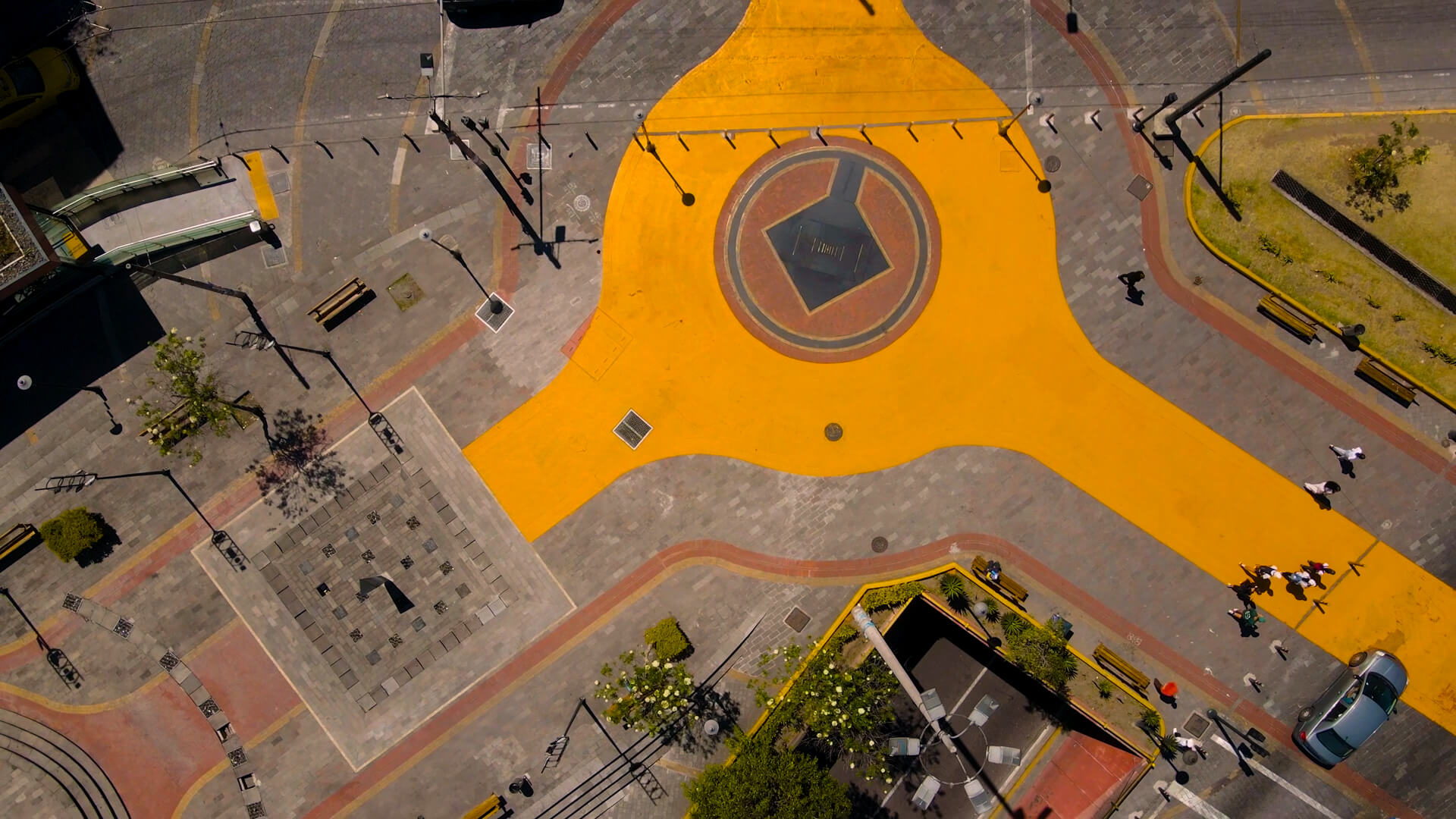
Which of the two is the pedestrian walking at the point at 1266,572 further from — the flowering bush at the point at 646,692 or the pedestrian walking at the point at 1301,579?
the flowering bush at the point at 646,692

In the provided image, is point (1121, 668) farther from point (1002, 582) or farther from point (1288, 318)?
point (1288, 318)

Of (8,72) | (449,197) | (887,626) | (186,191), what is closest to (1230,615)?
(887,626)

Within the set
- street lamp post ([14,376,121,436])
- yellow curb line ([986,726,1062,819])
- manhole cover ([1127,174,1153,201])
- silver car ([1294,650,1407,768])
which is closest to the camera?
silver car ([1294,650,1407,768])

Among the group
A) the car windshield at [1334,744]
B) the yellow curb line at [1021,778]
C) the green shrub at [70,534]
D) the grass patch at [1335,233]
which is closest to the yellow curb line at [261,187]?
the green shrub at [70,534]

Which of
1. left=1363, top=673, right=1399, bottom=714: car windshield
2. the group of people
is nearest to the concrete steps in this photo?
the group of people

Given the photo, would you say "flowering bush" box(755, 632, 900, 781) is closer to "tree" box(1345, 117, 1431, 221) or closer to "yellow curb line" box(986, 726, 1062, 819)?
"yellow curb line" box(986, 726, 1062, 819)
